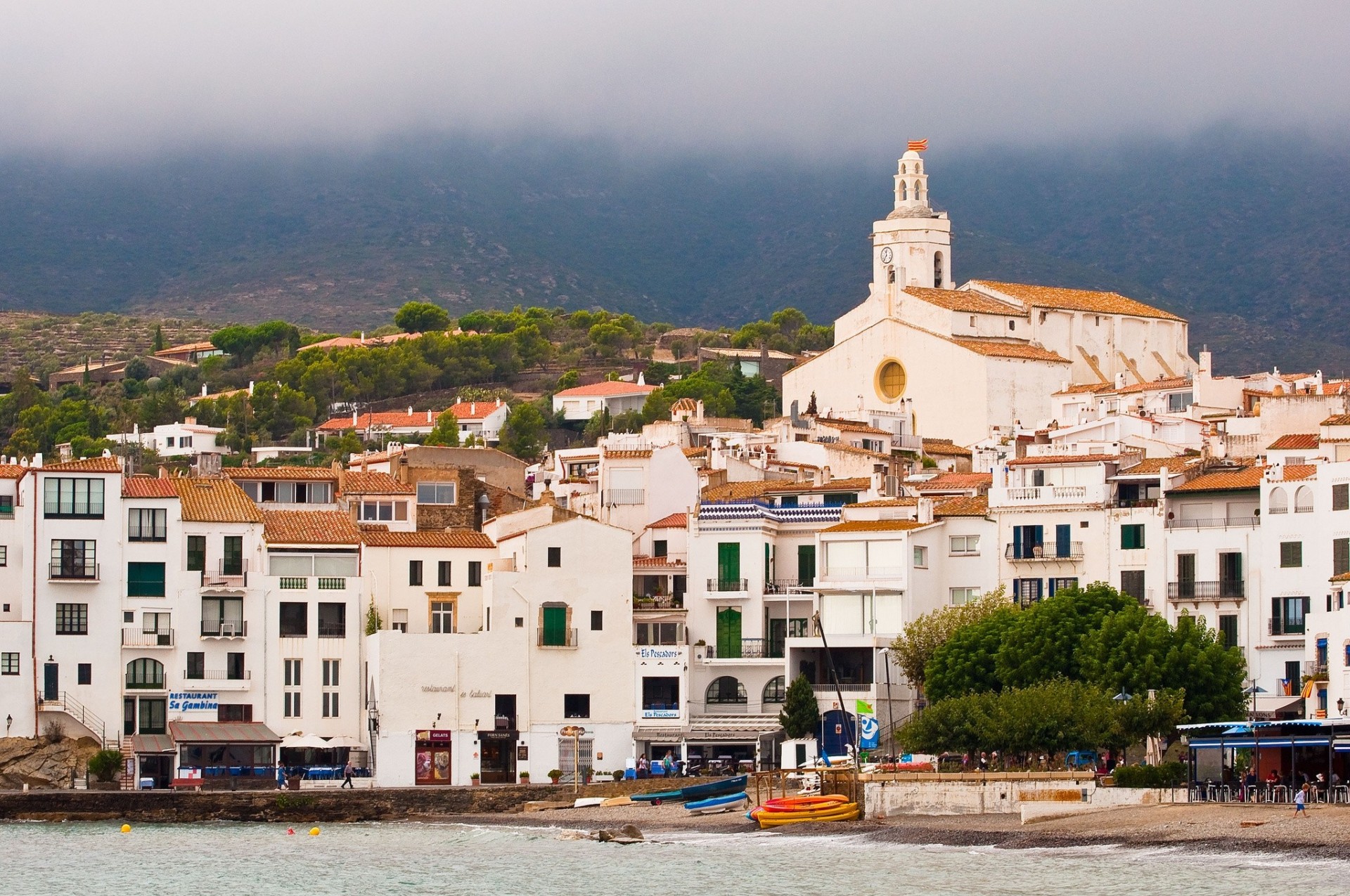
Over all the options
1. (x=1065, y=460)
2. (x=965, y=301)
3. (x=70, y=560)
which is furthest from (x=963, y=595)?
(x=965, y=301)

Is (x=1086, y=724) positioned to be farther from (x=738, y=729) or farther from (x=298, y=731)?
(x=298, y=731)

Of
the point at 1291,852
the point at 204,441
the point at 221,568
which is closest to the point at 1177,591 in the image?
the point at 1291,852

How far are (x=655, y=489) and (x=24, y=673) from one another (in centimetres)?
2273

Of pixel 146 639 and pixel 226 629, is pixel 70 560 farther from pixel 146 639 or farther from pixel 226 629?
pixel 226 629

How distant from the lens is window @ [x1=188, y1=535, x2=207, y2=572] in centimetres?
7612

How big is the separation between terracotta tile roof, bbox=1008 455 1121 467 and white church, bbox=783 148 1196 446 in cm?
4108

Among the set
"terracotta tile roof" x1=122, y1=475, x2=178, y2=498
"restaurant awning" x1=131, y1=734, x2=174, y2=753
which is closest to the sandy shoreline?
"restaurant awning" x1=131, y1=734, x2=174, y2=753

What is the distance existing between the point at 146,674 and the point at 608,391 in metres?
87.7

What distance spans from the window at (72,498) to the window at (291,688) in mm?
6737

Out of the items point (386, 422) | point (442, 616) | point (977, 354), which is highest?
point (977, 354)

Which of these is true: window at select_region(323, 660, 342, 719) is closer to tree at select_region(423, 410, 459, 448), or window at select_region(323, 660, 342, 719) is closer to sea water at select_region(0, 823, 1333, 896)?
sea water at select_region(0, 823, 1333, 896)

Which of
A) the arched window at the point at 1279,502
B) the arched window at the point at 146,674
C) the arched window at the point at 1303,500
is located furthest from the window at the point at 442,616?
the arched window at the point at 1303,500

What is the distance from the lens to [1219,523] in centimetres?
7444

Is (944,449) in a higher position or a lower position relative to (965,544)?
higher
